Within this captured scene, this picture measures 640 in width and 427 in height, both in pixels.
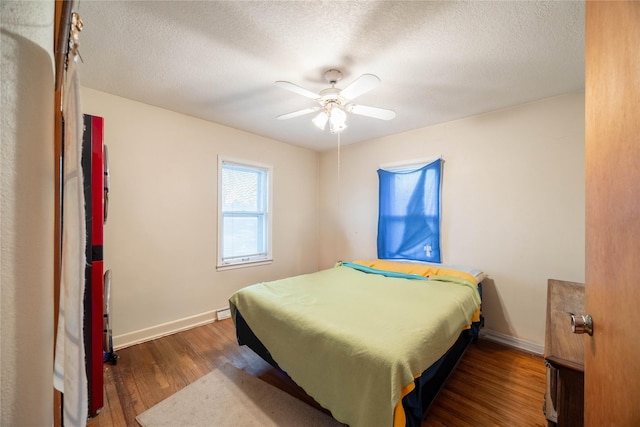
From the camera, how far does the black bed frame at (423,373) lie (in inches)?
48.8

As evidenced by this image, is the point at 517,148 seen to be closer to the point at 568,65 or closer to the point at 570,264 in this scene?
the point at 568,65

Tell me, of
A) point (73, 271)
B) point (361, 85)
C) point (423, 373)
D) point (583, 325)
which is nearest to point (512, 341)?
point (423, 373)

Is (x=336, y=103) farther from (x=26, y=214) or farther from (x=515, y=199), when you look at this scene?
(x=515, y=199)

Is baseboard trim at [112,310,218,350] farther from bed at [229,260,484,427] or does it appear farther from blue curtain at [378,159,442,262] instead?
blue curtain at [378,159,442,262]

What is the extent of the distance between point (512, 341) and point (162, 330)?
365cm

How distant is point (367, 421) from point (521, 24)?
2.33 meters

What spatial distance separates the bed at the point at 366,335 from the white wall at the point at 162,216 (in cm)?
103

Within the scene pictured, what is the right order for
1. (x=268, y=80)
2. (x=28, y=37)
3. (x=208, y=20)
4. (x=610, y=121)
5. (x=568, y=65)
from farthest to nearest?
(x=268, y=80) → (x=568, y=65) → (x=208, y=20) → (x=610, y=121) → (x=28, y=37)

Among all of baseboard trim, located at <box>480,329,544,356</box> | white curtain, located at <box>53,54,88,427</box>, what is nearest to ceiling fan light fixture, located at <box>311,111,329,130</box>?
white curtain, located at <box>53,54,88,427</box>

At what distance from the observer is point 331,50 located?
1651mm

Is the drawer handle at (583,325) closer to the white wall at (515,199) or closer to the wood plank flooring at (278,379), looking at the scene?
the wood plank flooring at (278,379)

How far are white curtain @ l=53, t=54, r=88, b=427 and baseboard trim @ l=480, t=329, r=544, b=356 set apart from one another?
10.6ft

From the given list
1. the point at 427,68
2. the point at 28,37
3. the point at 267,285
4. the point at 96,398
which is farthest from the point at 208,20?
the point at 96,398

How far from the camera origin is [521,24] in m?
1.43
